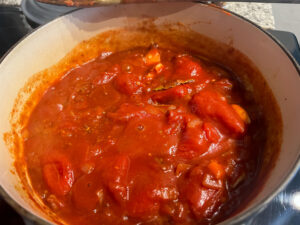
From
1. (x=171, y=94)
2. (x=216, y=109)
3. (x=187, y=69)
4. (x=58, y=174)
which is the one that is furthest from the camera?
(x=187, y=69)

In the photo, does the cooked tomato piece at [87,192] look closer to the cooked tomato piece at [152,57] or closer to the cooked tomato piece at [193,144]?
the cooked tomato piece at [193,144]

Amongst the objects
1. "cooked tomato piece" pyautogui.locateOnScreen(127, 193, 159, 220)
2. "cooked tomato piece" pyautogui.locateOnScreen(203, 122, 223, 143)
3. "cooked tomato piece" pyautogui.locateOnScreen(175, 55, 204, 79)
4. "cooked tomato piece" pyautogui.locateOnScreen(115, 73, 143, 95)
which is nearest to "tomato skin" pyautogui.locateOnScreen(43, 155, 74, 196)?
"cooked tomato piece" pyautogui.locateOnScreen(127, 193, 159, 220)

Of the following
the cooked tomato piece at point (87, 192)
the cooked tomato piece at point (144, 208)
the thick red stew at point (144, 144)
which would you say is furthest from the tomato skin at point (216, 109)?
the cooked tomato piece at point (87, 192)

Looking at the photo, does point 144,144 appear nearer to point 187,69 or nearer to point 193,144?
point 193,144

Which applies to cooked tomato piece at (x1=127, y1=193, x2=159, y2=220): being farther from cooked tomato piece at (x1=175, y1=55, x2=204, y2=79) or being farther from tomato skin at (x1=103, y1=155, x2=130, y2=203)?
cooked tomato piece at (x1=175, y1=55, x2=204, y2=79)

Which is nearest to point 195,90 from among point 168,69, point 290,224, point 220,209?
point 168,69

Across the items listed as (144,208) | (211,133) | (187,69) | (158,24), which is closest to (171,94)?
(187,69)

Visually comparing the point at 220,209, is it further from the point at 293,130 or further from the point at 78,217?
the point at 78,217
